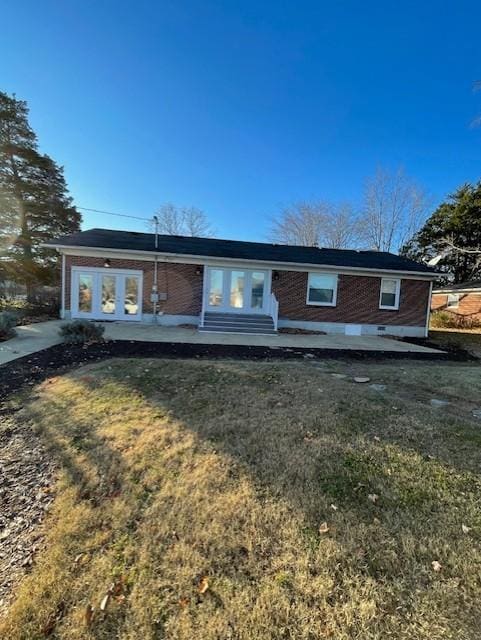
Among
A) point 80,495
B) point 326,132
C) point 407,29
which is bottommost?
point 80,495

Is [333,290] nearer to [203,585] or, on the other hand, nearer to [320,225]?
[203,585]

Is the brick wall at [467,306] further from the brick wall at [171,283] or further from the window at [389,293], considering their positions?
the brick wall at [171,283]

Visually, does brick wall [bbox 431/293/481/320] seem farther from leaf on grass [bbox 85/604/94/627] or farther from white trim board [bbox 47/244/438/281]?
leaf on grass [bbox 85/604/94/627]

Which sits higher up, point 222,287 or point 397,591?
point 222,287

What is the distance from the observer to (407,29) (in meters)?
9.68

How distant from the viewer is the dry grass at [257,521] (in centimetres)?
172

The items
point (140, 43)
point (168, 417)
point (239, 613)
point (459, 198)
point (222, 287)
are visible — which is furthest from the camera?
point (459, 198)

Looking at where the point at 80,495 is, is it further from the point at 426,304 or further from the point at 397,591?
the point at 426,304

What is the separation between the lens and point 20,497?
280 cm

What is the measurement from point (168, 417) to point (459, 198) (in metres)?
30.6

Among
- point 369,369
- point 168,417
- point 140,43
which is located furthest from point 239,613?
point 140,43

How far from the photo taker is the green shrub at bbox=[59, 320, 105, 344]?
27.7 feet

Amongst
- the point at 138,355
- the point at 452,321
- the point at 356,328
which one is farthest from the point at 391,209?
the point at 138,355

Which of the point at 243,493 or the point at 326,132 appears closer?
the point at 243,493
